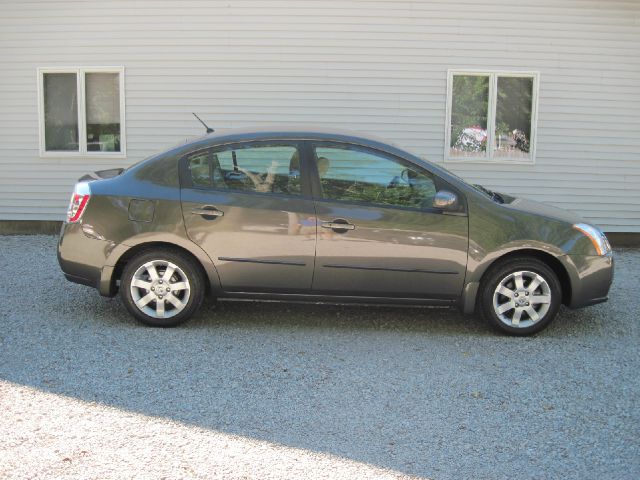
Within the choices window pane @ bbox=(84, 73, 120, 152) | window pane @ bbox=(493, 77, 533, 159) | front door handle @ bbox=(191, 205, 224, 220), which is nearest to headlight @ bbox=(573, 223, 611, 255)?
front door handle @ bbox=(191, 205, 224, 220)

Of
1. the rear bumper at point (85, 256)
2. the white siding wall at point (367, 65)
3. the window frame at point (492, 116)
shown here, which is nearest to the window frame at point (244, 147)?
the rear bumper at point (85, 256)

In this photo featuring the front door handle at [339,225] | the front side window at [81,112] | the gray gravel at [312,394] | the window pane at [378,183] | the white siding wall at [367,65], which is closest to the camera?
the gray gravel at [312,394]

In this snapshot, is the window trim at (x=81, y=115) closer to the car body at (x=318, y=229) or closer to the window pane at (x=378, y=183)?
the car body at (x=318, y=229)

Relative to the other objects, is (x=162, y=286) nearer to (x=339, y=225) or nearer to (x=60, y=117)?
(x=339, y=225)

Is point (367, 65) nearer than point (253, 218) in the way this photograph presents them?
No

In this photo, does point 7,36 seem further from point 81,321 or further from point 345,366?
point 345,366

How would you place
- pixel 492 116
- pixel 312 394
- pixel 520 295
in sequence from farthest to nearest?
1. pixel 492 116
2. pixel 520 295
3. pixel 312 394

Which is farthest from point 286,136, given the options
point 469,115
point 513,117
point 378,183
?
point 513,117

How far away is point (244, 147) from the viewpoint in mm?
6543

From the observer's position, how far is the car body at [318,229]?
6344mm

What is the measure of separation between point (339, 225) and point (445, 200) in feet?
2.89

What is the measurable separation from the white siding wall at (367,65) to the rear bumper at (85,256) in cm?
484

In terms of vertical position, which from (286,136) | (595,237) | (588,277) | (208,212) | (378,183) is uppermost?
(286,136)

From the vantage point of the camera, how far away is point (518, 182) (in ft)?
36.4
